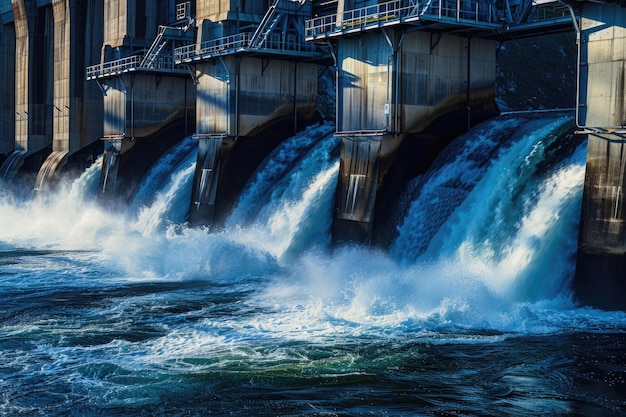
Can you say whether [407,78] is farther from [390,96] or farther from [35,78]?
[35,78]

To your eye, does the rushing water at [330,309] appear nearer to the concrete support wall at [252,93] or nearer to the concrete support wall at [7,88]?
the concrete support wall at [252,93]

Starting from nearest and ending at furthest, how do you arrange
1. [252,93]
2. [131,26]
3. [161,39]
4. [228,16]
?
[252,93] → [228,16] → [161,39] → [131,26]

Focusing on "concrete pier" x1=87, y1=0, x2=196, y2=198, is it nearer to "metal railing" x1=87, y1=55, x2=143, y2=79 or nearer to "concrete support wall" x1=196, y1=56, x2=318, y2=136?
"metal railing" x1=87, y1=55, x2=143, y2=79

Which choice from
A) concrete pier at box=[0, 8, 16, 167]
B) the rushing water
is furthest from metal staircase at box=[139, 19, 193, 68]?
concrete pier at box=[0, 8, 16, 167]

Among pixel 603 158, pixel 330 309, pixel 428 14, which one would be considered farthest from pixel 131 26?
pixel 603 158

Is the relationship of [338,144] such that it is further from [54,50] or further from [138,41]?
[54,50]
